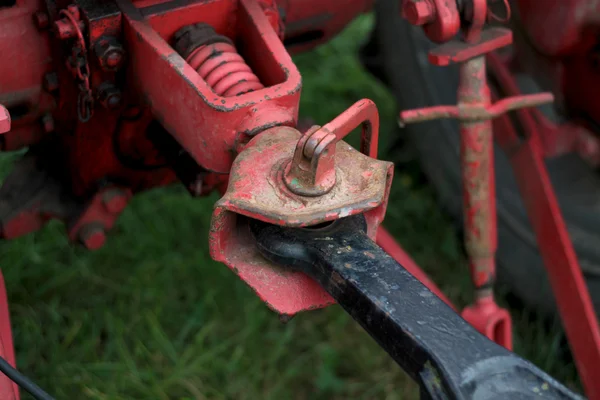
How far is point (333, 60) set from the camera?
9.09 ft

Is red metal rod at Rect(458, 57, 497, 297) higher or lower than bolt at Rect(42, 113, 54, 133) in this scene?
lower

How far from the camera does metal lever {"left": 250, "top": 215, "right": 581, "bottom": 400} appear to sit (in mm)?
789

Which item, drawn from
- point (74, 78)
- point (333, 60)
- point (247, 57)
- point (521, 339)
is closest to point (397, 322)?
point (247, 57)

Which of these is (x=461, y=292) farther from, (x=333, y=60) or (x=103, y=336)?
(x=333, y=60)

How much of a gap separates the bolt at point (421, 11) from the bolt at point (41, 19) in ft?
1.80

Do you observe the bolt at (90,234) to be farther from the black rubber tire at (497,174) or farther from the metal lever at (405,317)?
the black rubber tire at (497,174)

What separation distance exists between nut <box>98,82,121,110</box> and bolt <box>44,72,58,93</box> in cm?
8

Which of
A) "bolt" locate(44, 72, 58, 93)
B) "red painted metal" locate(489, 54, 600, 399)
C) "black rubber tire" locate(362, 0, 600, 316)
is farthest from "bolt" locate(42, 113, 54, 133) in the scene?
"black rubber tire" locate(362, 0, 600, 316)

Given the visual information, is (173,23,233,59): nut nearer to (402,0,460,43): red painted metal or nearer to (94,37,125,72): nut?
(94,37,125,72): nut

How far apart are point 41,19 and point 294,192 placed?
0.50 meters

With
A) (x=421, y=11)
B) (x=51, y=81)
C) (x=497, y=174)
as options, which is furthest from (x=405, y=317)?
(x=497, y=174)

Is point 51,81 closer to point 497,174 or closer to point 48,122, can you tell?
point 48,122

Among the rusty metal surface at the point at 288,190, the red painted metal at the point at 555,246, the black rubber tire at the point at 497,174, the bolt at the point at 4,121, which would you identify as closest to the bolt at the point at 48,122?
the bolt at the point at 4,121

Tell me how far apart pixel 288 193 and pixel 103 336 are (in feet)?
3.55
